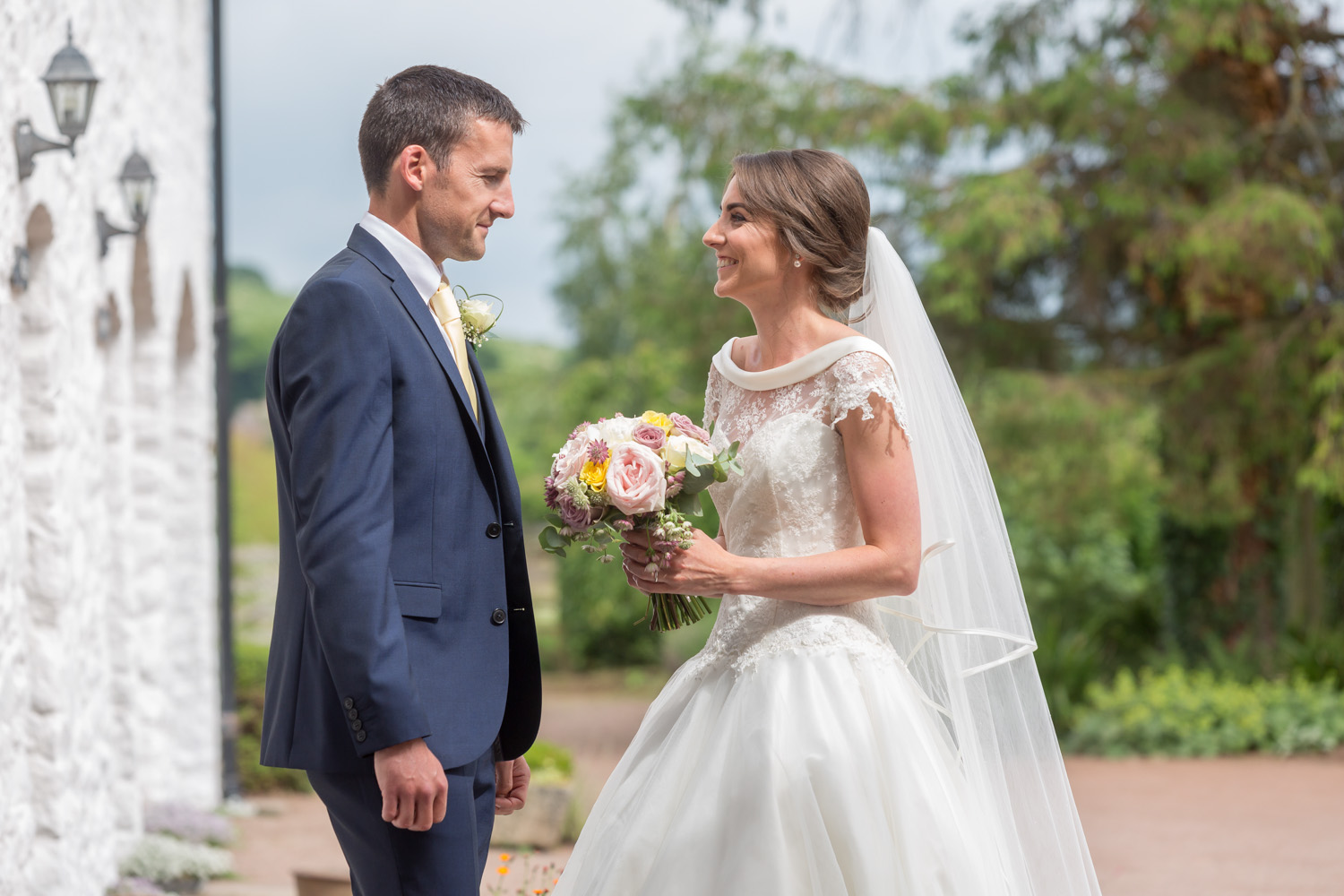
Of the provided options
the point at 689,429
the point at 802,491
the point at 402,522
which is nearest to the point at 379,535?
the point at 402,522

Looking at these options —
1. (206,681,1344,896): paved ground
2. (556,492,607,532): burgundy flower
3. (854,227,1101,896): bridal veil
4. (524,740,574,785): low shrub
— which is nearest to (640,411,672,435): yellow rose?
(556,492,607,532): burgundy flower

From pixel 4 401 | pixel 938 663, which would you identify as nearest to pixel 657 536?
pixel 938 663

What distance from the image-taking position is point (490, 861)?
21.8 ft

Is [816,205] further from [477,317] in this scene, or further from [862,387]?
[477,317]

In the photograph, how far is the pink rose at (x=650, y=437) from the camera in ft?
8.16

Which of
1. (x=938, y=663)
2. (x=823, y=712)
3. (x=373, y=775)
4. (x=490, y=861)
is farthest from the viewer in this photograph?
(x=490, y=861)

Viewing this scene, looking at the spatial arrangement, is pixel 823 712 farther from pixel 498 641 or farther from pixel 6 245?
pixel 6 245

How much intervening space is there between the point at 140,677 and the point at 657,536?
5.79 m

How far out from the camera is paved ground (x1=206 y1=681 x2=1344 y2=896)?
21.5 ft

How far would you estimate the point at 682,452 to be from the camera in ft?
8.14

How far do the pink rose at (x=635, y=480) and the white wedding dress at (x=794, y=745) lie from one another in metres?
0.31

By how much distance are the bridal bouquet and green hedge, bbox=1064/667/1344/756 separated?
935cm

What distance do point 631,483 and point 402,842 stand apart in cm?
77

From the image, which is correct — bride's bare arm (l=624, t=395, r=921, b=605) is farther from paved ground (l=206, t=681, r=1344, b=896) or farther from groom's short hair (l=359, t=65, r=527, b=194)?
paved ground (l=206, t=681, r=1344, b=896)
